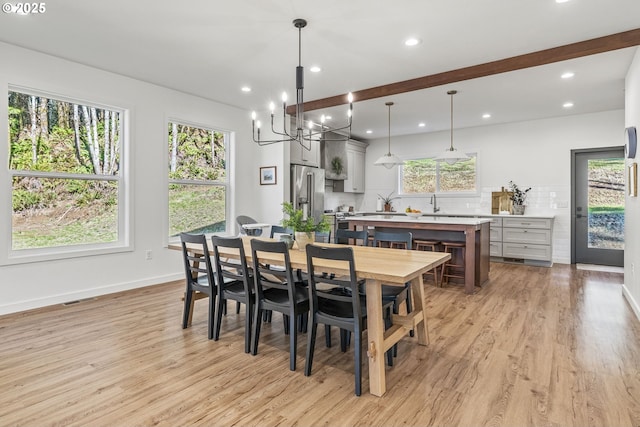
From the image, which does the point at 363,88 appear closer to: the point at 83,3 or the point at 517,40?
the point at 517,40

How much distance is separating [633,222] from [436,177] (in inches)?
160

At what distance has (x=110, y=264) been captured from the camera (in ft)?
14.2

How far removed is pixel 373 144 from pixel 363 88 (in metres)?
3.78

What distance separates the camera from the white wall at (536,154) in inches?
242

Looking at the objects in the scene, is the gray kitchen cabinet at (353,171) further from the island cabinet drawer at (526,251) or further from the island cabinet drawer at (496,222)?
the island cabinet drawer at (526,251)

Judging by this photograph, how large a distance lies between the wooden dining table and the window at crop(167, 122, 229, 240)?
2699 millimetres

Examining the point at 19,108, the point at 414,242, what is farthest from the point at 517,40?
the point at 19,108

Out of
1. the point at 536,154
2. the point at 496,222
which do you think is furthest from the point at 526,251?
the point at 536,154

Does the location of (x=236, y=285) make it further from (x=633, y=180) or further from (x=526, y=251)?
(x=526, y=251)

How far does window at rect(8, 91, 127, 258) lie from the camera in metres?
3.68

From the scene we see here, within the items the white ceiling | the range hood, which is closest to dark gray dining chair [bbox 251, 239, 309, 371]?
the white ceiling

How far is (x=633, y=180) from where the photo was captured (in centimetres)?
363

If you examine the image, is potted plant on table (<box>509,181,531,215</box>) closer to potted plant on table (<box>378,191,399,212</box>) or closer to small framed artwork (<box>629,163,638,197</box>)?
potted plant on table (<box>378,191,399,212</box>)

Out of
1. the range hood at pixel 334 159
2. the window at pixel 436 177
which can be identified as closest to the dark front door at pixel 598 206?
the window at pixel 436 177
